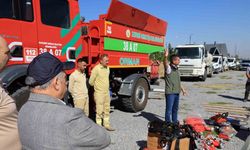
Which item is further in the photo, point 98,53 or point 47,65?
point 98,53

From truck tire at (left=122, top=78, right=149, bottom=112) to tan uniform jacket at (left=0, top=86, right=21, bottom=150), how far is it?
5.79 m

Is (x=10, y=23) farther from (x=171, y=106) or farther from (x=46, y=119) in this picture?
(x=171, y=106)

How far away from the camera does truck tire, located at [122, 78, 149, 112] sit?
7.64 metres

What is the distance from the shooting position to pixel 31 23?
4.57 m

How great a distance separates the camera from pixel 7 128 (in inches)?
70.1

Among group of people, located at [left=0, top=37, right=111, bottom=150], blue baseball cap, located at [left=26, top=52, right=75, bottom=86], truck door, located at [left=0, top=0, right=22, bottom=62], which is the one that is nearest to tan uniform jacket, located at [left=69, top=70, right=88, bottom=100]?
truck door, located at [left=0, top=0, right=22, bottom=62]

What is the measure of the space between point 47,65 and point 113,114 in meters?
6.26

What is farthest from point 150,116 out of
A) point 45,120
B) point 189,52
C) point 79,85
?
point 189,52

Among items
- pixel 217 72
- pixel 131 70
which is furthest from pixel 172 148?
pixel 217 72

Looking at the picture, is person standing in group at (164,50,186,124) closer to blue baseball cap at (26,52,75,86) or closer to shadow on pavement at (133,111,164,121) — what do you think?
shadow on pavement at (133,111,164,121)

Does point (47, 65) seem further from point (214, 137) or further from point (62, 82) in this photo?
point (214, 137)

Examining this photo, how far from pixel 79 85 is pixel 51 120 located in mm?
4129

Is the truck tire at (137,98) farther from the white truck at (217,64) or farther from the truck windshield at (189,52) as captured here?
the white truck at (217,64)

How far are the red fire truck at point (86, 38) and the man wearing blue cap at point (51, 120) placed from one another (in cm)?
260
